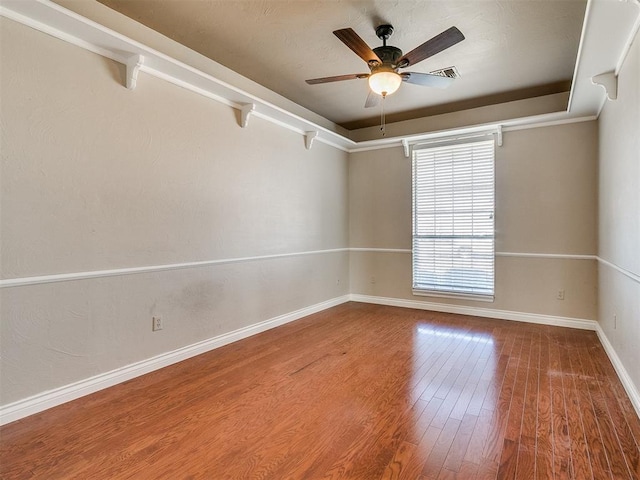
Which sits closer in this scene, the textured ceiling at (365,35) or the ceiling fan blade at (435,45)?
the ceiling fan blade at (435,45)

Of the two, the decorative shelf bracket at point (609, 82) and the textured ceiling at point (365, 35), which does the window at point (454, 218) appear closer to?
the textured ceiling at point (365, 35)

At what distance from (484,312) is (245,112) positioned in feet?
12.9

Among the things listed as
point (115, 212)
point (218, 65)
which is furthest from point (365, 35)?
point (115, 212)

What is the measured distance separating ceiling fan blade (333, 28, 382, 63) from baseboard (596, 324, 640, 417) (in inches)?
116

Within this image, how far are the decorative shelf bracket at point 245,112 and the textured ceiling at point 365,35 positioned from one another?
40 centimetres

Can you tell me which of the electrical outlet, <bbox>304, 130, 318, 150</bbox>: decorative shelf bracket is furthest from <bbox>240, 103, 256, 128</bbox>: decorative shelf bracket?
the electrical outlet

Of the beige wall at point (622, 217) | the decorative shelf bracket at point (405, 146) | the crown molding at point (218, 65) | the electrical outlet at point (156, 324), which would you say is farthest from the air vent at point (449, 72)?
the electrical outlet at point (156, 324)

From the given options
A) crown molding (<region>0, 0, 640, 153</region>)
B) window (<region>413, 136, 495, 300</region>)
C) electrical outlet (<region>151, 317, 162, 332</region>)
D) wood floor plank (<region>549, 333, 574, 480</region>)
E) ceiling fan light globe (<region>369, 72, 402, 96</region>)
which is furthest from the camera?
window (<region>413, 136, 495, 300</region>)

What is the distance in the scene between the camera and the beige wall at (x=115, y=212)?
214cm

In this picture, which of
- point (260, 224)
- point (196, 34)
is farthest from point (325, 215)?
point (196, 34)

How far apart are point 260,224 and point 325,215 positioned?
1419 mm

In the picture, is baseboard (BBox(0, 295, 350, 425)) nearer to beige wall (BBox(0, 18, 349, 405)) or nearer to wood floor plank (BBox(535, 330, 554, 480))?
beige wall (BBox(0, 18, 349, 405))

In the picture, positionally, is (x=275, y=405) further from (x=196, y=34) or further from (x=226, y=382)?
(x=196, y=34)

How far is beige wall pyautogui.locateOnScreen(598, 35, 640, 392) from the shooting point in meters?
2.26
